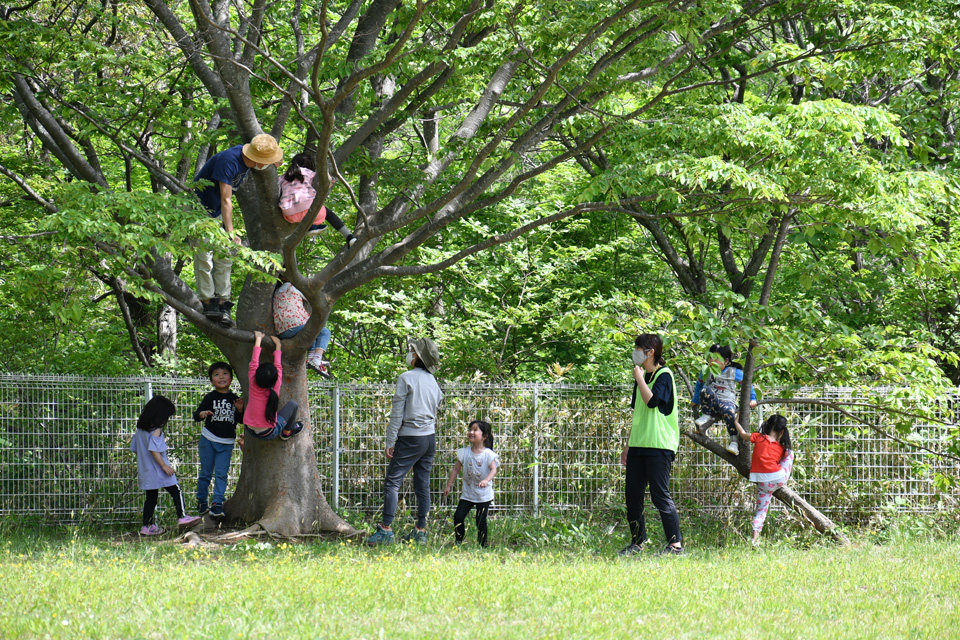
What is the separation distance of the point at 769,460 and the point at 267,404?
5166mm

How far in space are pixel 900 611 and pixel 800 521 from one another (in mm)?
3969

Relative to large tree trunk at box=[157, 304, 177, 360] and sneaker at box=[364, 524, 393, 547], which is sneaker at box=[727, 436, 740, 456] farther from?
large tree trunk at box=[157, 304, 177, 360]

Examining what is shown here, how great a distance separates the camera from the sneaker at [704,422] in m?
Answer: 9.24

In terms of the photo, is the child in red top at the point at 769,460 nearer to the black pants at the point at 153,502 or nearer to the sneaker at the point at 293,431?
the sneaker at the point at 293,431

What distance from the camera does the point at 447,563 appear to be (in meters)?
6.79

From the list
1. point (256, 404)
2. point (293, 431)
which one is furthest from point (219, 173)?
point (293, 431)

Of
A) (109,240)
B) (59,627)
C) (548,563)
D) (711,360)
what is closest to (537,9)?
(711,360)

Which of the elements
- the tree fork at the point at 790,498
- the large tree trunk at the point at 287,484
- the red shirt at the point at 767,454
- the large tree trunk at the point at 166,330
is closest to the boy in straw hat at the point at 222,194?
the large tree trunk at the point at 287,484

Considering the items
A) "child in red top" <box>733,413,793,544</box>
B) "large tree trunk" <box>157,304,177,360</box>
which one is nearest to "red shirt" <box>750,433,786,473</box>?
"child in red top" <box>733,413,793,544</box>

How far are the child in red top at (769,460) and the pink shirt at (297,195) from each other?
199 inches

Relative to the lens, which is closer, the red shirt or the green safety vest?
the green safety vest

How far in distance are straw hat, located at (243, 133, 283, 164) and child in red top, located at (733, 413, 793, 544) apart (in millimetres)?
5434

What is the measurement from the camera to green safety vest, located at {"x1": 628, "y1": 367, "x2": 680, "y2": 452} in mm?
7613

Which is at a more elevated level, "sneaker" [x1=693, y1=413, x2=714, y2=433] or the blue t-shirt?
the blue t-shirt
